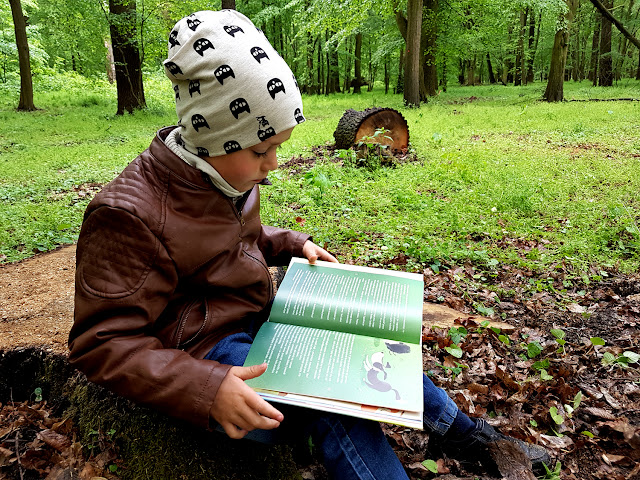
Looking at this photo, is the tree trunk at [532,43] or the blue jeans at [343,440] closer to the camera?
the blue jeans at [343,440]

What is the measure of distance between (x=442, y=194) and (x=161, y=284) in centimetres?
410

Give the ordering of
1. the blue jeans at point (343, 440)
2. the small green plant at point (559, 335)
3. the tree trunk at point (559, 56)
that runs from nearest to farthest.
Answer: the blue jeans at point (343, 440) → the small green plant at point (559, 335) → the tree trunk at point (559, 56)

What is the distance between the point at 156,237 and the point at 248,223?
0.48 meters

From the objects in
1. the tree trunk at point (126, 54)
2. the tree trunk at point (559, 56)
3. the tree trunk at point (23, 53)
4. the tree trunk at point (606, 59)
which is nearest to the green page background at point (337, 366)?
the tree trunk at point (126, 54)

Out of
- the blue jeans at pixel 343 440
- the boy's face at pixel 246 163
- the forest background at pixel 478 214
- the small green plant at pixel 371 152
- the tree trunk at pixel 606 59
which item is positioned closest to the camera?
the blue jeans at pixel 343 440

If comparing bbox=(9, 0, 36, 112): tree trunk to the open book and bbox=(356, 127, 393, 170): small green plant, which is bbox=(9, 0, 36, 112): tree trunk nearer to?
bbox=(356, 127, 393, 170): small green plant

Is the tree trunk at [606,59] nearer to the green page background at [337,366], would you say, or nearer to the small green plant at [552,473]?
the small green plant at [552,473]

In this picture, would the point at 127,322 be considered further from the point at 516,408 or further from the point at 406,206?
the point at 406,206

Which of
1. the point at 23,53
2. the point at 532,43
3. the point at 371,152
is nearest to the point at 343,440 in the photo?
the point at 371,152

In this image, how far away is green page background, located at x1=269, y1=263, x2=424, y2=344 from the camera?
1532 millimetres

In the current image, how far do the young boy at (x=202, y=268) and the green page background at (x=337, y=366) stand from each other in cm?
10

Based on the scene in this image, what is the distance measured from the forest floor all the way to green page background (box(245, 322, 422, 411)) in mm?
642

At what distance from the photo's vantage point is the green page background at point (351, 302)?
1532mm

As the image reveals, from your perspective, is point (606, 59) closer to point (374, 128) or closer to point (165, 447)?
point (374, 128)
